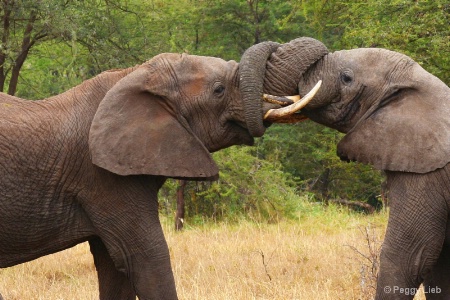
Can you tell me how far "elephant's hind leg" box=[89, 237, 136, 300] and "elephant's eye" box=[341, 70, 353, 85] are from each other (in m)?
2.08

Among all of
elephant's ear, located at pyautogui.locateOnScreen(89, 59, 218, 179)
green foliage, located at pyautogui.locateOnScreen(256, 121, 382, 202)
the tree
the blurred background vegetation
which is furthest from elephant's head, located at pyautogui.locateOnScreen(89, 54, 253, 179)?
green foliage, located at pyautogui.locateOnScreen(256, 121, 382, 202)

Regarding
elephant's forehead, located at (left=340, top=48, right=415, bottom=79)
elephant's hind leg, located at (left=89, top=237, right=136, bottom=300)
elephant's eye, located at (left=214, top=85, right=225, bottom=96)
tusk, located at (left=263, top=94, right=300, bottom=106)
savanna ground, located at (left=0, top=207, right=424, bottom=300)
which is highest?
elephant's forehead, located at (left=340, top=48, right=415, bottom=79)

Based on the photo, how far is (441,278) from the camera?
249 inches

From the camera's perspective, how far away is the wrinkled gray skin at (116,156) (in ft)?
18.9

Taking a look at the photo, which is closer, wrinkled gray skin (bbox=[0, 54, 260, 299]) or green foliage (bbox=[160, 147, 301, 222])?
wrinkled gray skin (bbox=[0, 54, 260, 299])

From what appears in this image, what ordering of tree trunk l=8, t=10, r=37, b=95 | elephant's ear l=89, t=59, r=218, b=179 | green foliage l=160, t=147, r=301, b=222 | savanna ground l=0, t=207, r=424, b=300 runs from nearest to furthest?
elephant's ear l=89, t=59, r=218, b=179 < savanna ground l=0, t=207, r=424, b=300 < tree trunk l=8, t=10, r=37, b=95 < green foliage l=160, t=147, r=301, b=222

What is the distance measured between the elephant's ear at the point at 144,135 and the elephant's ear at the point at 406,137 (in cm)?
115

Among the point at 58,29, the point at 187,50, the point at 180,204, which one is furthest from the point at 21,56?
the point at 187,50

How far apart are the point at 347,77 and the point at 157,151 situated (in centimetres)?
152

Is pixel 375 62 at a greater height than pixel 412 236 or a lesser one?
greater

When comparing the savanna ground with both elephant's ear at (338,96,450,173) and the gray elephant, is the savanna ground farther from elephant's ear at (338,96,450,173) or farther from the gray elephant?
the gray elephant

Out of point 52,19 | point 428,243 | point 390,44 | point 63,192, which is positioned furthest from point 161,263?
point 390,44

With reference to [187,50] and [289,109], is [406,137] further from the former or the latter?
[187,50]

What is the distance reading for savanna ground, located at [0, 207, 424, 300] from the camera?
744 centimetres
